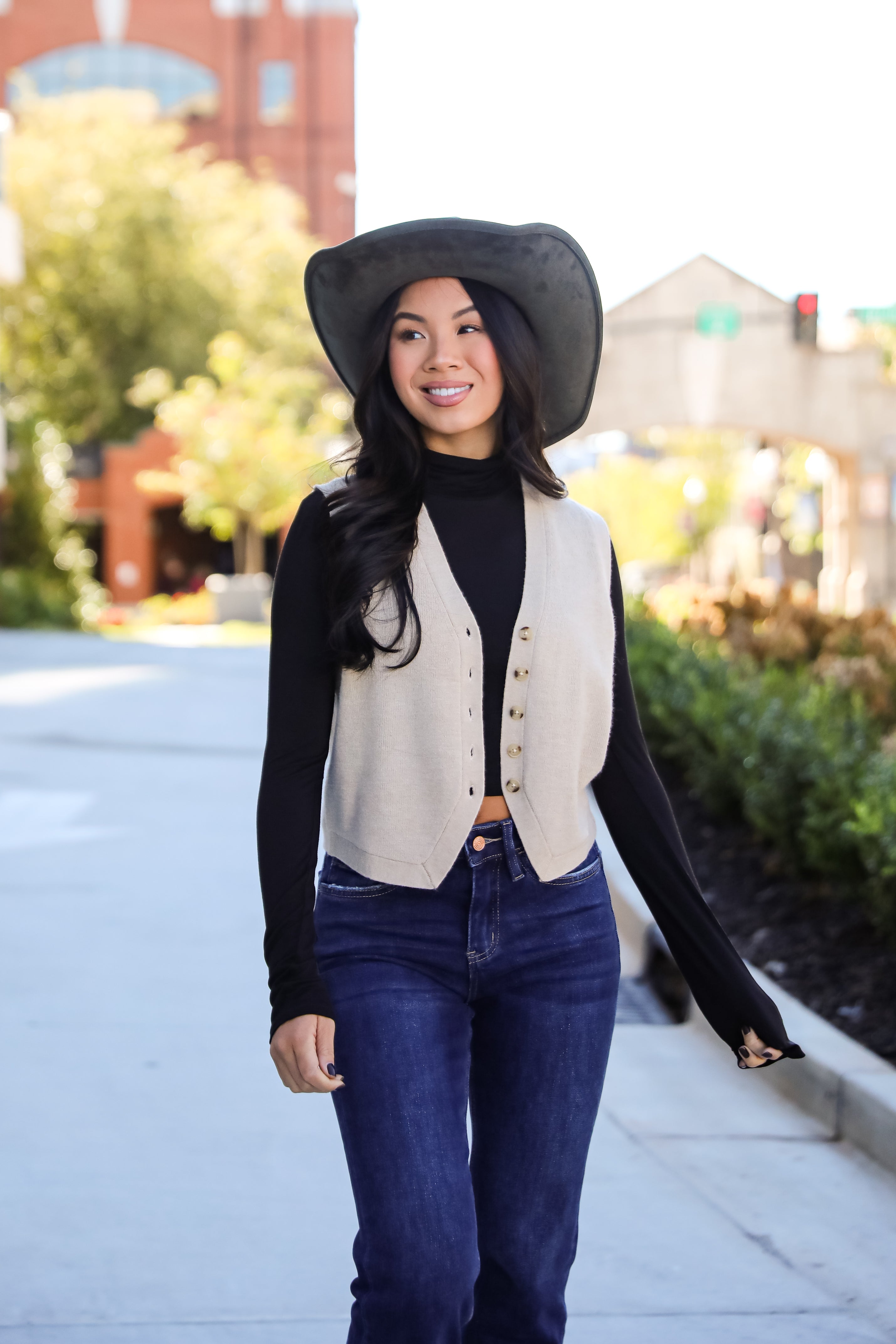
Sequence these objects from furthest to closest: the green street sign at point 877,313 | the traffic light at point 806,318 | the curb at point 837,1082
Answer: the traffic light at point 806,318, the green street sign at point 877,313, the curb at point 837,1082

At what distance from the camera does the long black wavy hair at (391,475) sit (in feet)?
7.19

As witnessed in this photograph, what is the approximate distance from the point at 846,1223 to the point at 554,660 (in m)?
2.16

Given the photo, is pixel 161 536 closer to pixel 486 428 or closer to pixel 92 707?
pixel 92 707

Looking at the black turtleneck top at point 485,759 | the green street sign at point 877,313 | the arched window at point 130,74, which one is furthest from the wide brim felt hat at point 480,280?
the arched window at point 130,74

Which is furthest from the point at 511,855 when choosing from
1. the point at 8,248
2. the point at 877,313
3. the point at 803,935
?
the point at 8,248

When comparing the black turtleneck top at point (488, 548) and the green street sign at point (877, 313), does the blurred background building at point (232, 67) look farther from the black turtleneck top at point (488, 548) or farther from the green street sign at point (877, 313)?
the black turtleneck top at point (488, 548)

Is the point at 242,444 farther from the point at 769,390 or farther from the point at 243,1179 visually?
the point at 243,1179

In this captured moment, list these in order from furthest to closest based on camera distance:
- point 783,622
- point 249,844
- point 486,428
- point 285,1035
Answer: point 783,622 < point 249,844 < point 486,428 < point 285,1035

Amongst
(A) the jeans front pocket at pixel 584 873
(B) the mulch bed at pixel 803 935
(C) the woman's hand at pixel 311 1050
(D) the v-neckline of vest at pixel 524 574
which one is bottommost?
(B) the mulch bed at pixel 803 935

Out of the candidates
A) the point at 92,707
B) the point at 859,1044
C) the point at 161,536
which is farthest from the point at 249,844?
the point at 161,536

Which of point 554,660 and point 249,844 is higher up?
point 554,660

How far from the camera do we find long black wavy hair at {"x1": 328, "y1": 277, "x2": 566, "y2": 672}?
2191 millimetres

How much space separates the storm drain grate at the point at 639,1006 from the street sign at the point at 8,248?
2381 centimetres

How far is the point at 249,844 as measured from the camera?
8.23 m
